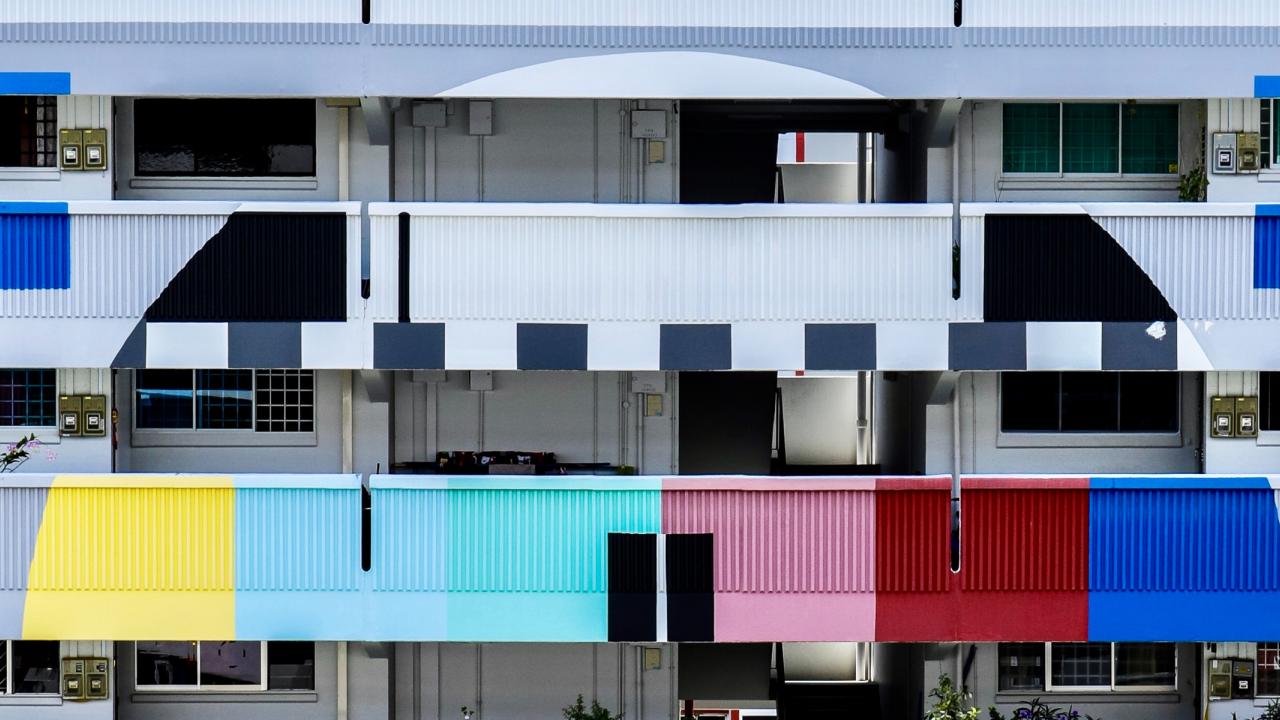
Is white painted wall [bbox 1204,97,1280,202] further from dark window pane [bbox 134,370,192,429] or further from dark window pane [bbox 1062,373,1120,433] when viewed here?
dark window pane [bbox 134,370,192,429]

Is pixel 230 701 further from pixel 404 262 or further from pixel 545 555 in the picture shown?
pixel 404 262

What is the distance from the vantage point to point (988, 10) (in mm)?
16141

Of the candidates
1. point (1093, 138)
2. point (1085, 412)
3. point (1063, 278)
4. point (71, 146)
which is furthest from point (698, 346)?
point (71, 146)

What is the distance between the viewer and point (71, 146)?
56.2ft

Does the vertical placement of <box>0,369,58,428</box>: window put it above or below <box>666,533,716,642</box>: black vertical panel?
above

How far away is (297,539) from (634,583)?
374 cm

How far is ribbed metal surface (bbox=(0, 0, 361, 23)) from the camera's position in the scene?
16016 mm

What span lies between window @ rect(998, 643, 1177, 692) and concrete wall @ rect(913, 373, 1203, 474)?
7.11 ft

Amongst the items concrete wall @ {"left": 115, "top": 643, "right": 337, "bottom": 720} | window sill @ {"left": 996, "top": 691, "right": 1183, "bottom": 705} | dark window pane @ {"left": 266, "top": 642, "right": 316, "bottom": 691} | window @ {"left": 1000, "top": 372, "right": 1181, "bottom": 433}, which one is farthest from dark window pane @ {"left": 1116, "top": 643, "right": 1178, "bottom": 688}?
dark window pane @ {"left": 266, "top": 642, "right": 316, "bottom": 691}

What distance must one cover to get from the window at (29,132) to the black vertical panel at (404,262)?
15.1ft

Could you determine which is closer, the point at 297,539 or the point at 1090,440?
the point at 297,539

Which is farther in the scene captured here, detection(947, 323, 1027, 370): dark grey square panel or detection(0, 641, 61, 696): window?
detection(0, 641, 61, 696): window

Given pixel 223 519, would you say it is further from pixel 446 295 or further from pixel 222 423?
pixel 446 295

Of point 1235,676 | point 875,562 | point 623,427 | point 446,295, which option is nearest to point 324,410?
point 446,295
